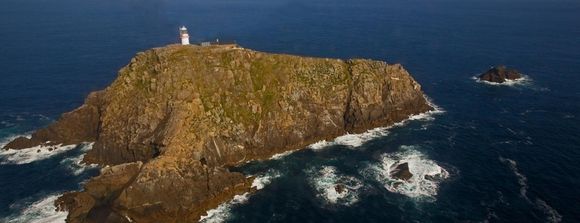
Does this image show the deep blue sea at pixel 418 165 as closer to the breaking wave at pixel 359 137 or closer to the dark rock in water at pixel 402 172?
the breaking wave at pixel 359 137

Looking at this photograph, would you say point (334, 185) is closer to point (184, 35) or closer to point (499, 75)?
point (184, 35)

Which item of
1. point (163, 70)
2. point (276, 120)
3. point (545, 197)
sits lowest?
point (545, 197)

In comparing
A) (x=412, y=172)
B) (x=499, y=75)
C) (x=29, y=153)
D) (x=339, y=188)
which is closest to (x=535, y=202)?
(x=412, y=172)

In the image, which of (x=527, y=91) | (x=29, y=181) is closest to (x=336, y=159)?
(x=29, y=181)

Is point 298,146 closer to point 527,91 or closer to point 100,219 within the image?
point 100,219

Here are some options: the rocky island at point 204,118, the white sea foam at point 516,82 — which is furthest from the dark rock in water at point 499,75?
the rocky island at point 204,118

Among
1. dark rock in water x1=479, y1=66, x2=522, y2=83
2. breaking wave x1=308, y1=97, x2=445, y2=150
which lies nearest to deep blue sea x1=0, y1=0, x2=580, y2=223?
breaking wave x1=308, y1=97, x2=445, y2=150
